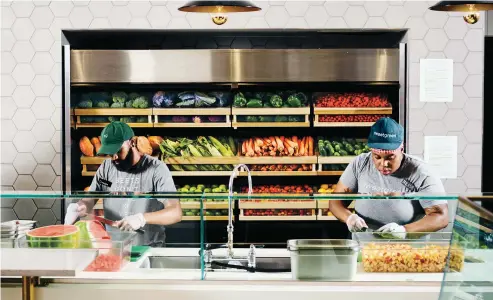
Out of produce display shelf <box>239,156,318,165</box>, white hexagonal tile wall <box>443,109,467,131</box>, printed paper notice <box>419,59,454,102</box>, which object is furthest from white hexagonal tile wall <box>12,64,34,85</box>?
white hexagonal tile wall <box>443,109,467,131</box>

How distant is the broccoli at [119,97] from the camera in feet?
19.3

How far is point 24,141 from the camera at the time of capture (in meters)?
5.84

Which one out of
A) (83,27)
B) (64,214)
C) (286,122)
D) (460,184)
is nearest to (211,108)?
(286,122)

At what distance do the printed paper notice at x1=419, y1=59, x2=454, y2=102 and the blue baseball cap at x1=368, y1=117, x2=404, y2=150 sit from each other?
1.29 metres

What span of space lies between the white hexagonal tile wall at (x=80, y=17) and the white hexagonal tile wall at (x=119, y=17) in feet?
0.59

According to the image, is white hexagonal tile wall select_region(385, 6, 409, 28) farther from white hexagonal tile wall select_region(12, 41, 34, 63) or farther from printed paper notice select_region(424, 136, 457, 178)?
white hexagonal tile wall select_region(12, 41, 34, 63)

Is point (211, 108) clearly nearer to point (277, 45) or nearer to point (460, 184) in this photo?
point (277, 45)

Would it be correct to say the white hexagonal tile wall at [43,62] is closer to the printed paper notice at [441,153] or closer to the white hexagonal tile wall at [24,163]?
the white hexagonal tile wall at [24,163]

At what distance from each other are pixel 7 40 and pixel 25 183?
1.18 m

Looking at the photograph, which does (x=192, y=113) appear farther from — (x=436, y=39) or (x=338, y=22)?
(x=436, y=39)

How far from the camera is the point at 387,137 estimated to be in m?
4.54

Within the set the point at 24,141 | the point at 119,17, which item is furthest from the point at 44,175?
the point at 119,17

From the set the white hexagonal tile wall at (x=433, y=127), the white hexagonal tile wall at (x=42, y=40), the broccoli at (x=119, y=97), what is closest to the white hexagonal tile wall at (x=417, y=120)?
the white hexagonal tile wall at (x=433, y=127)

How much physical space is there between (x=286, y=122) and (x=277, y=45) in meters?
0.76
